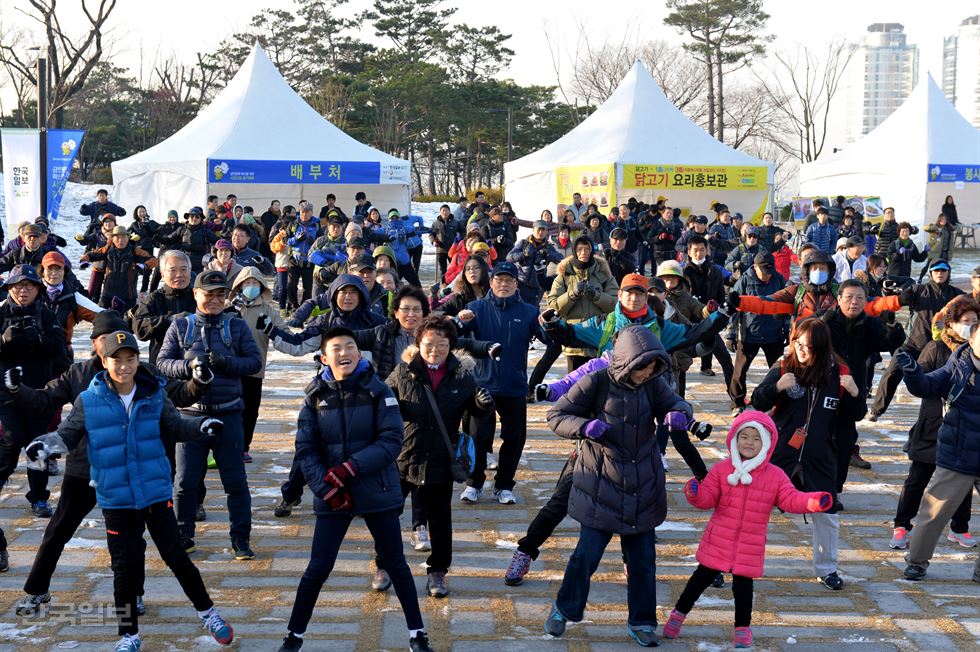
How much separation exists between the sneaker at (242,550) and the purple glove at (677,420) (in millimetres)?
2548

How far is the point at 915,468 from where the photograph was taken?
630 cm

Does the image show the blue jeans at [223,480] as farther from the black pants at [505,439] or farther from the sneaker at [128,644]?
the black pants at [505,439]

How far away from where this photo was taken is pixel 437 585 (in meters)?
5.38

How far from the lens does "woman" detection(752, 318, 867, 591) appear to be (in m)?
5.45

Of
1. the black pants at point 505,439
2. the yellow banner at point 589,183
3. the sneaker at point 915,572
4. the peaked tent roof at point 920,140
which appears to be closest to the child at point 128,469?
the black pants at point 505,439

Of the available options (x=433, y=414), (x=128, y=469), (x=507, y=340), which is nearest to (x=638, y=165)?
(x=507, y=340)

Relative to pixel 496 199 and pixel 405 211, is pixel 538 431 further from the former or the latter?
pixel 496 199

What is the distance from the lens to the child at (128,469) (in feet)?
15.2

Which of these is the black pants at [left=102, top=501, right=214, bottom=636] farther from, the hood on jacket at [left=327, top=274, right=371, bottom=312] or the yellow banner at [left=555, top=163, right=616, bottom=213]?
the yellow banner at [left=555, top=163, right=616, bottom=213]

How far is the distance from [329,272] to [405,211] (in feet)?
53.3

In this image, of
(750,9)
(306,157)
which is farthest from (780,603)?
(750,9)

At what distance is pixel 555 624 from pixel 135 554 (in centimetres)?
189

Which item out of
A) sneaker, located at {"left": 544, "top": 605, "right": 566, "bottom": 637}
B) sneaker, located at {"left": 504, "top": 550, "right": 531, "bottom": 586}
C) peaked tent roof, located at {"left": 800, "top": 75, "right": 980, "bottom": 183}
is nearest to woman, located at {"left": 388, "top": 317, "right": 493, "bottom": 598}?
sneaker, located at {"left": 504, "top": 550, "right": 531, "bottom": 586}

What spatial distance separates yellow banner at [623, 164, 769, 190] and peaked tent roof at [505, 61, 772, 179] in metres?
0.20
